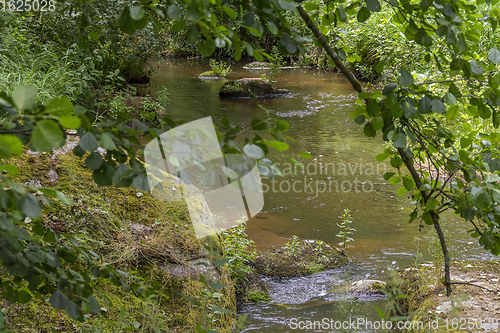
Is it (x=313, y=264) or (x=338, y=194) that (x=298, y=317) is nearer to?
(x=313, y=264)

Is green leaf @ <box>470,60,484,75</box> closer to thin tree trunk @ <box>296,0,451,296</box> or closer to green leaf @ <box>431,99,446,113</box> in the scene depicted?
green leaf @ <box>431,99,446,113</box>

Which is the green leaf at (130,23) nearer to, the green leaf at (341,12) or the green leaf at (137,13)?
the green leaf at (137,13)

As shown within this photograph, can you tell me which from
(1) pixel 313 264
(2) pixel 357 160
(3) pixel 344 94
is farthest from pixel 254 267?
(3) pixel 344 94

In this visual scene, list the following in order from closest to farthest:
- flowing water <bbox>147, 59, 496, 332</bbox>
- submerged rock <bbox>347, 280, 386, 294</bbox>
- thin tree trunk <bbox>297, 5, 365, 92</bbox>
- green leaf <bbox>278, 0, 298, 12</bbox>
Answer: green leaf <bbox>278, 0, 298, 12</bbox> → thin tree trunk <bbox>297, 5, 365, 92</bbox> → flowing water <bbox>147, 59, 496, 332</bbox> → submerged rock <bbox>347, 280, 386, 294</bbox>

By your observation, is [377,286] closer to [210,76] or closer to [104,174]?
[104,174]

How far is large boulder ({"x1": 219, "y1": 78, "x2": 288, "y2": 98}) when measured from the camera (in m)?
12.2

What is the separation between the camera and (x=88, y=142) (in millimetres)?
843

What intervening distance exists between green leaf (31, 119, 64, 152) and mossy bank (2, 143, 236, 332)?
67.0 inches

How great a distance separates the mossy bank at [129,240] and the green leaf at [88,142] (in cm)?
154

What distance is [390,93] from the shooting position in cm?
112

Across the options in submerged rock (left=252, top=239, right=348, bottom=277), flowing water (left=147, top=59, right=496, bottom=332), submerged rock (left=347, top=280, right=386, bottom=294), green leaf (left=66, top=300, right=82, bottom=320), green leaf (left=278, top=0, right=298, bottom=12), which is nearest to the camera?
green leaf (left=278, top=0, right=298, bottom=12)

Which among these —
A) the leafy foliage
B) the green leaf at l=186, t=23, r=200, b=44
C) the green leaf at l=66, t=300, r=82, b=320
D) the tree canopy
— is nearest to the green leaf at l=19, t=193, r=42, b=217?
the tree canopy

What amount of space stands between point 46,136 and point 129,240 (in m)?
2.12

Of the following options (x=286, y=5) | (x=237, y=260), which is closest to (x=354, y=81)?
(x=286, y=5)
